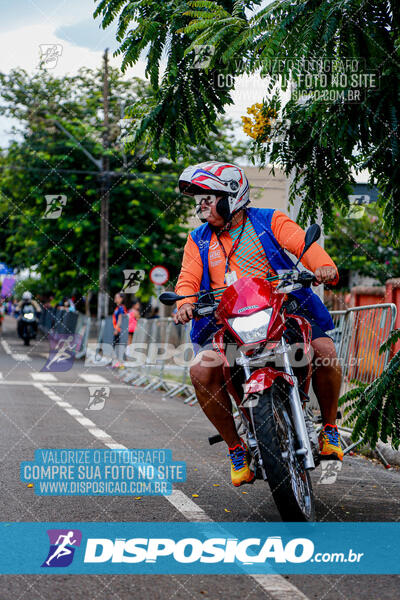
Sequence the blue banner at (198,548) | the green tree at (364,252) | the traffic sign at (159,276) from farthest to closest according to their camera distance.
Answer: the traffic sign at (159,276) → the green tree at (364,252) → the blue banner at (198,548)

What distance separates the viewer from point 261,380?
4.73 meters

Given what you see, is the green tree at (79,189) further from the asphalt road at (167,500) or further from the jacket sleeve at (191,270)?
the jacket sleeve at (191,270)

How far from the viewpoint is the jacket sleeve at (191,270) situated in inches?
217

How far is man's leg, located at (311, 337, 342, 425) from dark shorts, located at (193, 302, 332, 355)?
0.04m

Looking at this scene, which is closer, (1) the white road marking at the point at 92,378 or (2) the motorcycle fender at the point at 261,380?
(2) the motorcycle fender at the point at 261,380

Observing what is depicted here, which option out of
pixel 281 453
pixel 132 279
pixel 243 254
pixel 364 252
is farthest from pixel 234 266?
pixel 132 279

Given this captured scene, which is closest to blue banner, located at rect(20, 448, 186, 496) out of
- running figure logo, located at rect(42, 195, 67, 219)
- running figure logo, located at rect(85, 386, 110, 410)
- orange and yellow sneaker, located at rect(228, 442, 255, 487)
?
orange and yellow sneaker, located at rect(228, 442, 255, 487)

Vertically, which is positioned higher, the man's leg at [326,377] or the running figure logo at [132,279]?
the man's leg at [326,377]

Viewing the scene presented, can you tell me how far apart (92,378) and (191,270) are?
14.2m

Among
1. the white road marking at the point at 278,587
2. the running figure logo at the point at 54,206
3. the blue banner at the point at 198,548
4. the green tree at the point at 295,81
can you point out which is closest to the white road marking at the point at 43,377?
the running figure logo at the point at 54,206

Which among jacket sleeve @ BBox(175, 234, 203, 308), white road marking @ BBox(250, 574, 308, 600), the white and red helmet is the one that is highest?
the white and red helmet

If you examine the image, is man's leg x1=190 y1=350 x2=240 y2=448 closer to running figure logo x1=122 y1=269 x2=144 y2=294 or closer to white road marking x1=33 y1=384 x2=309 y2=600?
white road marking x1=33 y1=384 x2=309 y2=600

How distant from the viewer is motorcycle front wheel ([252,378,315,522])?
4.60 m

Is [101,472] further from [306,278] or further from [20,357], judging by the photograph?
[20,357]
